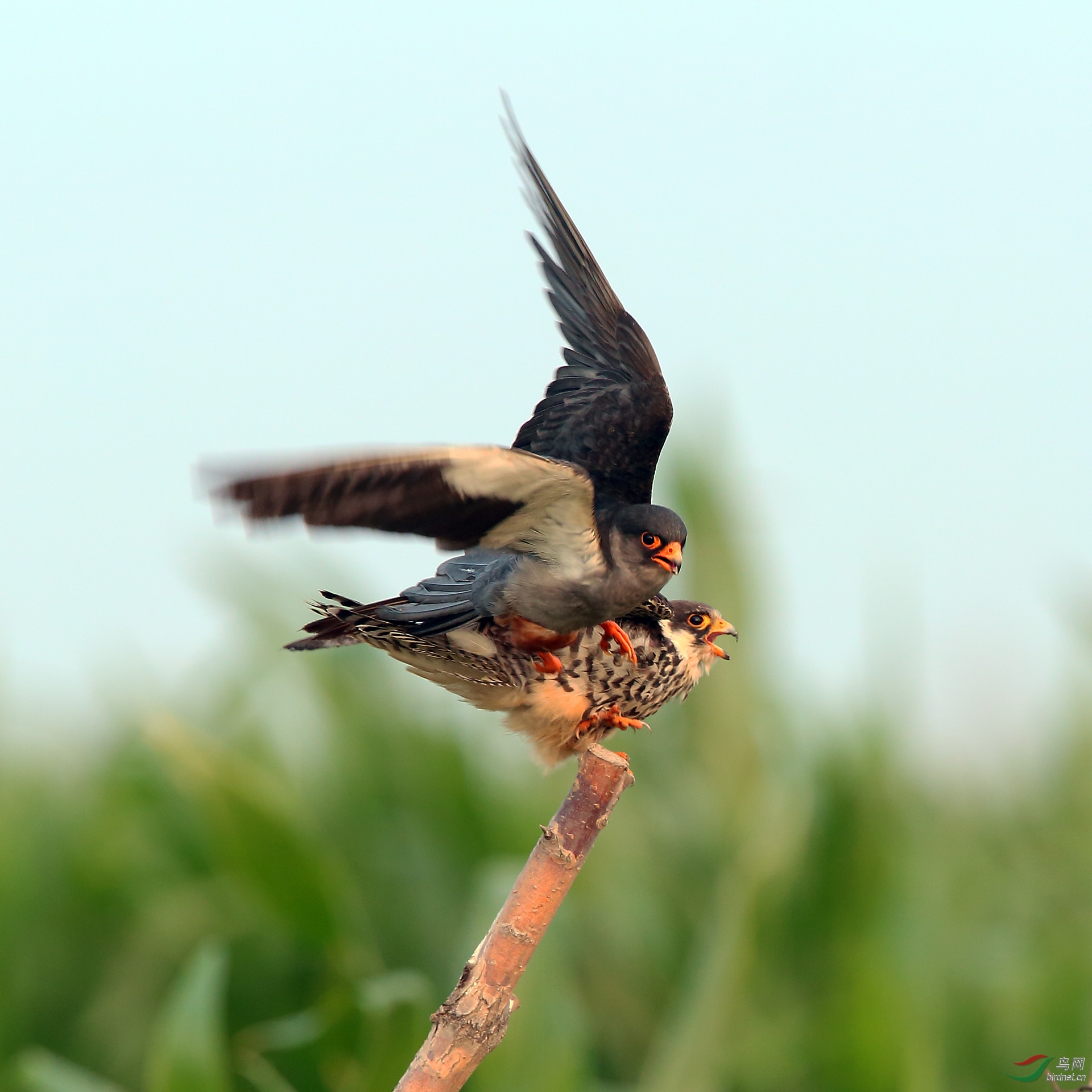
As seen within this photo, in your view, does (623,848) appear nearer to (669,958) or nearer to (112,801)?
(669,958)

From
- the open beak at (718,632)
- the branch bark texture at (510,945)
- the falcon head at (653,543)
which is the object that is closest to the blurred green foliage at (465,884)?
the open beak at (718,632)

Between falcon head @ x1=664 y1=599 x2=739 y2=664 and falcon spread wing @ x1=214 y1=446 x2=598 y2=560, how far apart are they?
674 mm

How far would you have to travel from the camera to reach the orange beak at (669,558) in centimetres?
194

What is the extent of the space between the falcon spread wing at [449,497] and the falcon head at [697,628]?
2.21ft

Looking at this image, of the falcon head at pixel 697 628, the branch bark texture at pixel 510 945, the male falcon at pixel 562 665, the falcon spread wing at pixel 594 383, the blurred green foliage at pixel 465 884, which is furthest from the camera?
the blurred green foliage at pixel 465 884

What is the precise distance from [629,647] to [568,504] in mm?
503

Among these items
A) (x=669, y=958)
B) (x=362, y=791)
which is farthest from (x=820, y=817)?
(x=362, y=791)

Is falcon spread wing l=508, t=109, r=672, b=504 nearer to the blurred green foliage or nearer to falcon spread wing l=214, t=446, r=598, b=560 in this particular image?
falcon spread wing l=214, t=446, r=598, b=560

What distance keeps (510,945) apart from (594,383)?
1.08 meters

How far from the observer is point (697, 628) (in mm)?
2609

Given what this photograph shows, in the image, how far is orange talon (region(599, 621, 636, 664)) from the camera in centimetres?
233

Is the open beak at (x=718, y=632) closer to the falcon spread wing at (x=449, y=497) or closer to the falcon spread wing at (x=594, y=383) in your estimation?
the falcon spread wing at (x=594, y=383)

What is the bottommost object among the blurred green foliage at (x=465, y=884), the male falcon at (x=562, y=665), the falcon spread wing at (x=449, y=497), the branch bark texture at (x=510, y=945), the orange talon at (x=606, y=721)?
the blurred green foliage at (x=465, y=884)

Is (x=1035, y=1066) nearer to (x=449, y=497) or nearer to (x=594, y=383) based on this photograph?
(x=594, y=383)
